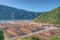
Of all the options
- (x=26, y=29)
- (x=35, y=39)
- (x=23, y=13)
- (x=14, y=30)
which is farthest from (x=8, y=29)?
(x=23, y=13)

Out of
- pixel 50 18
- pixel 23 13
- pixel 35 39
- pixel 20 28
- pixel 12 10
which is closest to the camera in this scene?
→ pixel 35 39

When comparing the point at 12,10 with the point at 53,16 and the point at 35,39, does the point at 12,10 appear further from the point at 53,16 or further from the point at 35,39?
the point at 35,39

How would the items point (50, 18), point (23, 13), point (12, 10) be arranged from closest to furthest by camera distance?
point (50, 18)
point (12, 10)
point (23, 13)

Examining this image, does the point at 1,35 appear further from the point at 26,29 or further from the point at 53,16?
the point at 53,16

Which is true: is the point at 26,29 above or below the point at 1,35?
below

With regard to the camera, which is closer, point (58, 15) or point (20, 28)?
point (20, 28)

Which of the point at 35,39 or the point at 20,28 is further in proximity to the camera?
the point at 20,28

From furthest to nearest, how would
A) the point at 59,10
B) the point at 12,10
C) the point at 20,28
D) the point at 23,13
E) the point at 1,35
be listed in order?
the point at 23,13 → the point at 12,10 → the point at 59,10 → the point at 20,28 → the point at 1,35

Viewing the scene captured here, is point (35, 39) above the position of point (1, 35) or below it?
below

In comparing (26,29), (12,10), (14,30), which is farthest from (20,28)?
(12,10)
